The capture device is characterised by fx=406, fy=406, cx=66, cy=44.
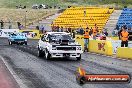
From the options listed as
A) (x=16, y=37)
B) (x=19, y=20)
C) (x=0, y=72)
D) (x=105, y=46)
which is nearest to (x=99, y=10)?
(x=19, y=20)

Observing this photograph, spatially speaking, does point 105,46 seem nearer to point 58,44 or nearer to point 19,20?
point 58,44

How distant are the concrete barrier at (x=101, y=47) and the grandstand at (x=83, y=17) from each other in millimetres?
28767

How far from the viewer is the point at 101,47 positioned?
2970 cm

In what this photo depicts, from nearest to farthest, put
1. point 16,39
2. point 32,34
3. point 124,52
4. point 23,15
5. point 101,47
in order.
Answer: point 124,52, point 101,47, point 16,39, point 32,34, point 23,15

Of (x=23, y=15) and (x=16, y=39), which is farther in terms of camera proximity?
(x=23, y=15)

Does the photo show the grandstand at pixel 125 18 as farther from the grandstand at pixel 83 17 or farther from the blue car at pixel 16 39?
the blue car at pixel 16 39

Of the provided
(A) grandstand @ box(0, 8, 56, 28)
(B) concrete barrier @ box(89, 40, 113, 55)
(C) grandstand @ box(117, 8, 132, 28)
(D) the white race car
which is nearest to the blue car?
(B) concrete barrier @ box(89, 40, 113, 55)

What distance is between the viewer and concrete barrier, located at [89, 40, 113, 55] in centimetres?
2811

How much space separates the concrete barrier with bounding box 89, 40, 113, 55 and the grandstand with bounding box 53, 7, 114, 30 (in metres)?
28.8

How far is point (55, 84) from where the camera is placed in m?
12.8

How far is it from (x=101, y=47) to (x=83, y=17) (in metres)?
37.1

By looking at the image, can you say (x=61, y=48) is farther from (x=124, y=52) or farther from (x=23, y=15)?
(x=23, y=15)

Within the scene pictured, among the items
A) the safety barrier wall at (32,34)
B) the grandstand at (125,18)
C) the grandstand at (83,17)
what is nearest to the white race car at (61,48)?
the safety barrier wall at (32,34)

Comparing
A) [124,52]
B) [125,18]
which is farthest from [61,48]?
[125,18]
